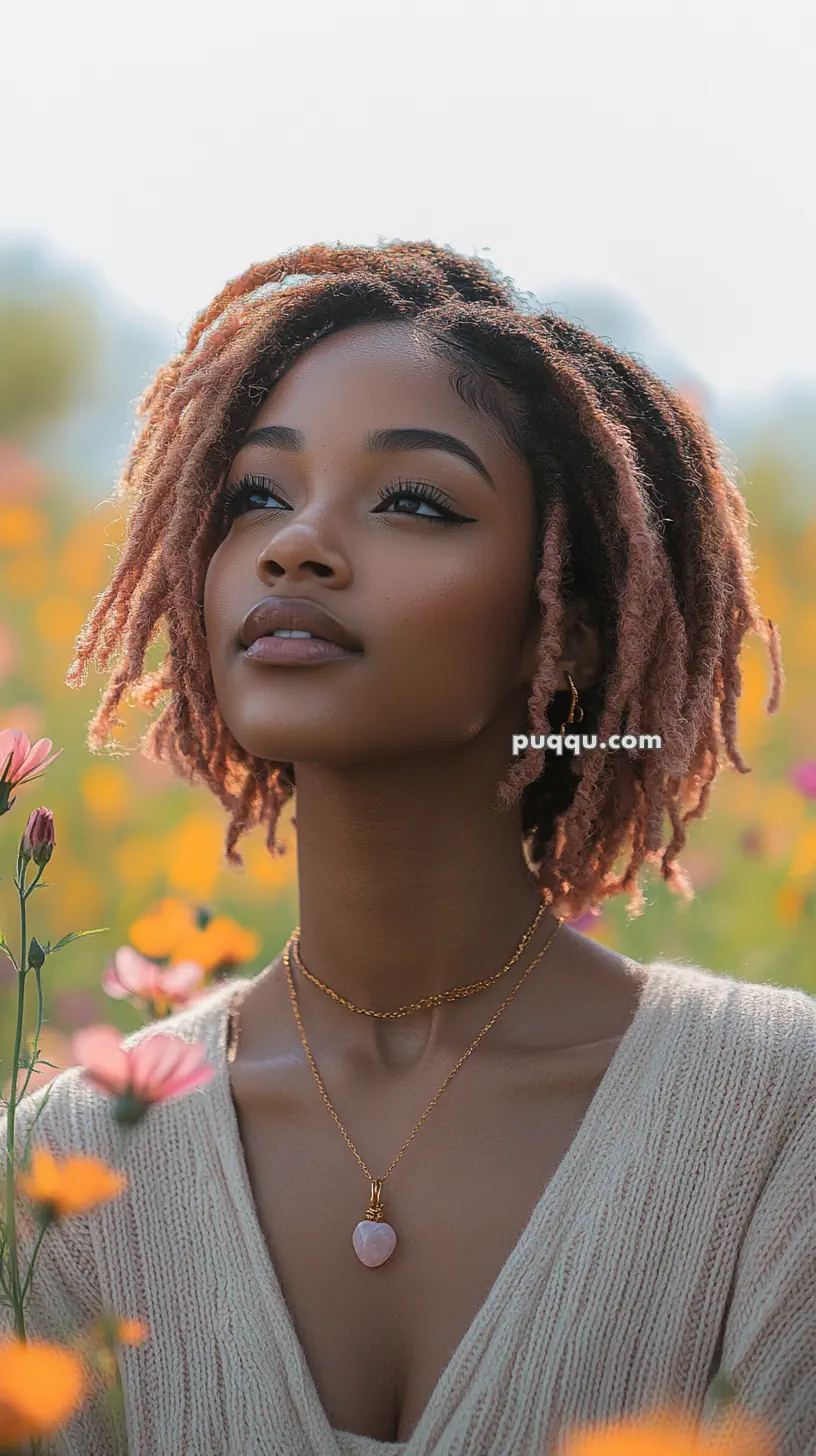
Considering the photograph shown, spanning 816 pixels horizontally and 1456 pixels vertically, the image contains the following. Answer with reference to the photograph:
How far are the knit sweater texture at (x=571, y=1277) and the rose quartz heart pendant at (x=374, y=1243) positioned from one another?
5.2 inches

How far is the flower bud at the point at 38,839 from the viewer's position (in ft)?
5.80

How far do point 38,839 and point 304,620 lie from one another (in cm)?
58

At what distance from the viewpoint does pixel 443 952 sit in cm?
254

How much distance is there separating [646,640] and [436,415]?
495 mm

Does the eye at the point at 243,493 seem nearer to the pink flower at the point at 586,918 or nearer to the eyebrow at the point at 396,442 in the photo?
the eyebrow at the point at 396,442

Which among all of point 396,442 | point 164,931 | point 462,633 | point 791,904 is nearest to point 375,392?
point 396,442

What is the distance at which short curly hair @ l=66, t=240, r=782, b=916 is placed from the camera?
8.35ft

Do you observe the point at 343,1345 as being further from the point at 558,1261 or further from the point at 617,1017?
the point at 617,1017

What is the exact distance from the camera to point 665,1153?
2.33 m

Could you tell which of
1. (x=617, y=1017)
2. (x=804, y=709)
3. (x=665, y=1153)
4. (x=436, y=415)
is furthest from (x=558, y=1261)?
(x=804, y=709)

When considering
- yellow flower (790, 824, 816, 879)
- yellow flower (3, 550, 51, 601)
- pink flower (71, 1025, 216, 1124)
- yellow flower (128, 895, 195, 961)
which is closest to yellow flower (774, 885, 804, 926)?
yellow flower (790, 824, 816, 879)

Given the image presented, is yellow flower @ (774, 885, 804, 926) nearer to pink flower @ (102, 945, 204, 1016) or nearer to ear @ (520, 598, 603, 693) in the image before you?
ear @ (520, 598, 603, 693)

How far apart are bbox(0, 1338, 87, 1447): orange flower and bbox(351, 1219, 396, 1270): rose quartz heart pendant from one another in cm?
75

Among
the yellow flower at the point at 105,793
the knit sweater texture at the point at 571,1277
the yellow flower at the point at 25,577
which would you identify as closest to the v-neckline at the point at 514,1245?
the knit sweater texture at the point at 571,1277
